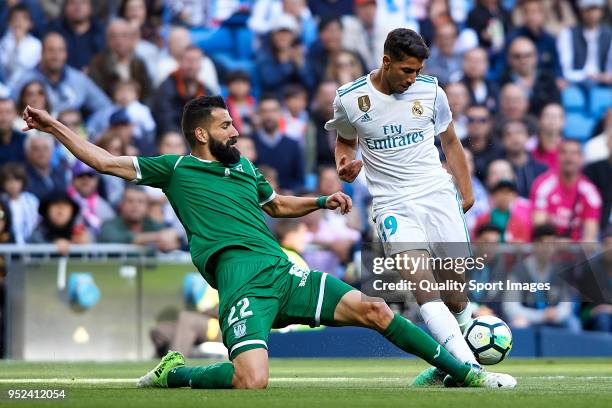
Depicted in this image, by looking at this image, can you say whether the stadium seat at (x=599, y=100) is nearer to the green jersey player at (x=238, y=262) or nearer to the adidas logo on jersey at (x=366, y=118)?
the adidas logo on jersey at (x=366, y=118)

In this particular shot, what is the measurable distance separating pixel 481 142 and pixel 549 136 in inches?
54.5

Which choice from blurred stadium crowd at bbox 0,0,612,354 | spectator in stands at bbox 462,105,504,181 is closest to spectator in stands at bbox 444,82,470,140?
blurred stadium crowd at bbox 0,0,612,354

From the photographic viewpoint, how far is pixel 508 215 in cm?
1628

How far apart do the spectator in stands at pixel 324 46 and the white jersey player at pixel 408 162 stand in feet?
31.2

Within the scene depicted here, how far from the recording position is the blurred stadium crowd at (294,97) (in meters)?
15.8

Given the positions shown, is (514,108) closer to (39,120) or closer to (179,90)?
(179,90)

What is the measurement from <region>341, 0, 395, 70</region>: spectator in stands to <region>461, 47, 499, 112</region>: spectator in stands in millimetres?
1249

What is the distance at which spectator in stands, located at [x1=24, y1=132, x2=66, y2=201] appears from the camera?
16.2m

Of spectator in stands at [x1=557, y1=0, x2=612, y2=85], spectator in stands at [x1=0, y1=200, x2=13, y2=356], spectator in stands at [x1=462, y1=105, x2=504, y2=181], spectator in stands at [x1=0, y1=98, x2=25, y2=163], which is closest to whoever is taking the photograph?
spectator in stands at [x1=0, y1=200, x2=13, y2=356]

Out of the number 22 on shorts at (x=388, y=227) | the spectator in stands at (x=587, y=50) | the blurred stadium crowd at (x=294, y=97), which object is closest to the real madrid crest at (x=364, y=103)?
the number 22 on shorts at (x=388, y=227)

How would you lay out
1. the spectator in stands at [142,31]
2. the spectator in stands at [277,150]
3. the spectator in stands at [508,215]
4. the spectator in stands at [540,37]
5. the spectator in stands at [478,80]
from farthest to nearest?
the spectator in stands at [540,37] → the spectator in stands at [478,80] → the spectator in stands at [142,31] → the spectator in stands at [277,150] → the spectator in stands at [508,215]

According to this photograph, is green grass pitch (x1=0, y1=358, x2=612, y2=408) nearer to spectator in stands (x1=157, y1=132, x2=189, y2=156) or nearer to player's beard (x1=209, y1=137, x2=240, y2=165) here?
player's beard (x1=209, y1=137, x2=240, y2=165)

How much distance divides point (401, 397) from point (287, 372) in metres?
3.92

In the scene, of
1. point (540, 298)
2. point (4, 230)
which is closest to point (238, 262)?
point (540, 298)
